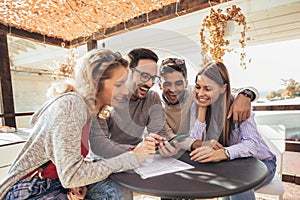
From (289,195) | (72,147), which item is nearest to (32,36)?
(72,147)

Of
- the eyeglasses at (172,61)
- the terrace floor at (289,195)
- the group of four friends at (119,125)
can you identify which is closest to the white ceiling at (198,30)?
the eyeglasses at (172,61)

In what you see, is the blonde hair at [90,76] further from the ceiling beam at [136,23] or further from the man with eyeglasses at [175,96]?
the ceiling beam at [136,23]

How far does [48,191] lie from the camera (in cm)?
103

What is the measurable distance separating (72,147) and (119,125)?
2.31 feet

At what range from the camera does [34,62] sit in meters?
5.55

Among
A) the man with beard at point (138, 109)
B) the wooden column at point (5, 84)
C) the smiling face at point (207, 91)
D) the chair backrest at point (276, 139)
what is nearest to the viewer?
the smiling face at point (207, 91)

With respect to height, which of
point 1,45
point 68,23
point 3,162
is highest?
point 68,23

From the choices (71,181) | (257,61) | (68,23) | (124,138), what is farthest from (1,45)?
(257,61)

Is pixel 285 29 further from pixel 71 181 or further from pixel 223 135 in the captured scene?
pixel 71 181

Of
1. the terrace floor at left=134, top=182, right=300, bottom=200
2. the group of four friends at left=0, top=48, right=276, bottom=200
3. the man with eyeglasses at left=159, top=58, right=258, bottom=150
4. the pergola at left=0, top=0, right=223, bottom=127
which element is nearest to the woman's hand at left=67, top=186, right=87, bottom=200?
the group of four friends at left=0, top=48, right=276, bottom=200

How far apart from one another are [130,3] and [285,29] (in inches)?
120

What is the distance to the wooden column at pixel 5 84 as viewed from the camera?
289 centimetres

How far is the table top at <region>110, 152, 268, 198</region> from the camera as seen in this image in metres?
0.74

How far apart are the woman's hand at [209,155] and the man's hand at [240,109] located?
0.30m
